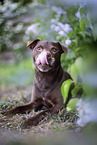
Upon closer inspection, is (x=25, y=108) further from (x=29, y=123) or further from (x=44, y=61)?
(x=44, y=61)

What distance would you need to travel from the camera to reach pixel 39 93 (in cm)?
131

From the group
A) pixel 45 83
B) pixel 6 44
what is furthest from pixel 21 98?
pixel 6 44

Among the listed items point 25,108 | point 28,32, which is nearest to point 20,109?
point 25,108

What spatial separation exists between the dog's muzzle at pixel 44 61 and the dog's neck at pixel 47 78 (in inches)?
3.6

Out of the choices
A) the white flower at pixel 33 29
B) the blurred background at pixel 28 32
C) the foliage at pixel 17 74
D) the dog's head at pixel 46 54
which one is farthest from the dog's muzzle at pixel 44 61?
the foliage at pixel 17 74

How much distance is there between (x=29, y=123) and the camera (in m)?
1.02

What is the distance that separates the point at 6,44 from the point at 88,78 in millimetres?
1237

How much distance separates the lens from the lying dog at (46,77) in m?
1.14

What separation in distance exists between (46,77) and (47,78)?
0.4 inches

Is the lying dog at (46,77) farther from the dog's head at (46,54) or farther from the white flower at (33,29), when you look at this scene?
the white flower at (33,29)

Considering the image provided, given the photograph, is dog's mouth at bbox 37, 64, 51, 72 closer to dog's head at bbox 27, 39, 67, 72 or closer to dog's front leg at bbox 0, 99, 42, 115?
dog's head at bbox 27, 39, 67, 72

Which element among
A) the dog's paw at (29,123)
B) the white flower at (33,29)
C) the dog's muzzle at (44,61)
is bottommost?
the dog's paw at (29,123)

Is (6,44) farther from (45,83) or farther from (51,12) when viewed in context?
(51,12)

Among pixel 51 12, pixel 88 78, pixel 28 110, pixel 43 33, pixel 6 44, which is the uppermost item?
pixel 51 12
